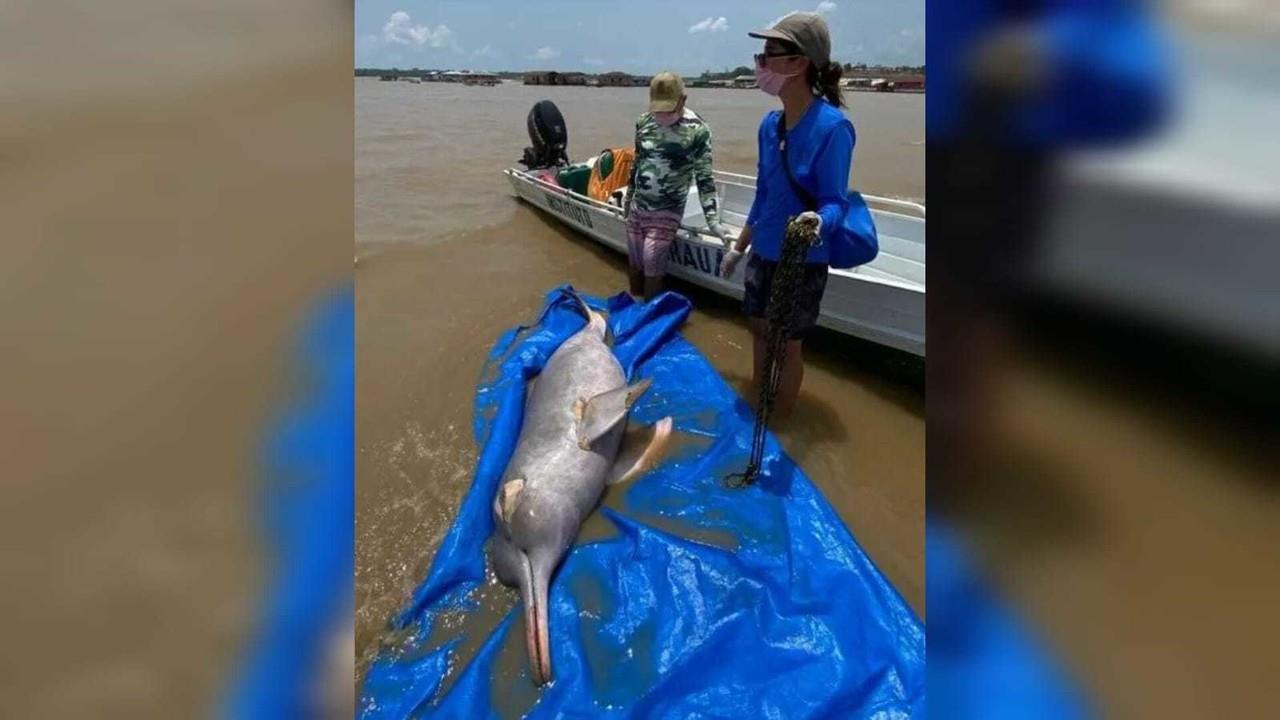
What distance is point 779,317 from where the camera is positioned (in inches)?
181

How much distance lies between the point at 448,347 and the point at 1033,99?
7065 mm

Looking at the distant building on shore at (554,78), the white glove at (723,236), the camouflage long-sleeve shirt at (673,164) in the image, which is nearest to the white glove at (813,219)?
the white glove at (723,236)

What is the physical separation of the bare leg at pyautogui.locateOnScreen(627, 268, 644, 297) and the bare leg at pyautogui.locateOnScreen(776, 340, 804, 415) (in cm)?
312

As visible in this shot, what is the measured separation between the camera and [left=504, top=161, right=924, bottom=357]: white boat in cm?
596

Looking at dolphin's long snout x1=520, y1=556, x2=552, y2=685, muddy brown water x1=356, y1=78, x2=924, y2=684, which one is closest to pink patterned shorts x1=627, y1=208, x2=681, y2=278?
muddy brown water x1=356, y1=78, x2=924, y2=684

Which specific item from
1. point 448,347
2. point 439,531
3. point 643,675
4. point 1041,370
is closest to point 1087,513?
point 1041,370

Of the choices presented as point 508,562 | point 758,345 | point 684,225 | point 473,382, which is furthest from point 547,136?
point 508,562

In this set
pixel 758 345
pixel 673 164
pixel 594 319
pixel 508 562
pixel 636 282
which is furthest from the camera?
pixel 636 282

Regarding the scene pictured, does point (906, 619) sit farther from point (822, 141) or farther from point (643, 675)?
point (822, 141)

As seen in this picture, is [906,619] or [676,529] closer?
[906,619]

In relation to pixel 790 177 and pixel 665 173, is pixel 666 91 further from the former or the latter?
pixel 790 177

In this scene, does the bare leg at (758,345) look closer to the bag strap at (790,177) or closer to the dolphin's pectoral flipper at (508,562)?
the bag strap at (790,177)

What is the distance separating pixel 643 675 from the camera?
3.35 m

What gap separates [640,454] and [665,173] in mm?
3320
